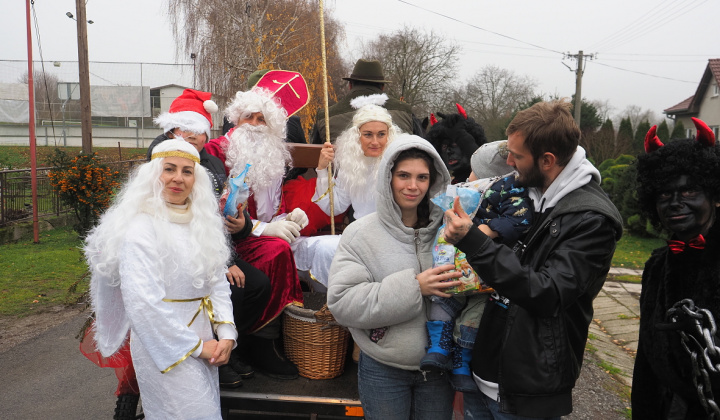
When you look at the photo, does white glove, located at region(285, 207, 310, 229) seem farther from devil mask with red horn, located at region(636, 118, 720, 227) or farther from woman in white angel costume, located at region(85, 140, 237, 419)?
devil mask with red horn, located at region(636, 118, 720, 227)

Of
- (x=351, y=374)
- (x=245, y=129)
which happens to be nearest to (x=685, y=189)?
(x=351, y=374)

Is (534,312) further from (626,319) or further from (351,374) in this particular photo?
(626,319)

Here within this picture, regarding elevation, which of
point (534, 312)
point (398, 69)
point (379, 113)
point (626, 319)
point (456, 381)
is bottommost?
point (626, 319)

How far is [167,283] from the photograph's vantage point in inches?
100

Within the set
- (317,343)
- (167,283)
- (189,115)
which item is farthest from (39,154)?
(167,283)

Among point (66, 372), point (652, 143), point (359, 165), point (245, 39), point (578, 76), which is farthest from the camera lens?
point (578, 76)

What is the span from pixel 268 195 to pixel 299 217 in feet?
1.43

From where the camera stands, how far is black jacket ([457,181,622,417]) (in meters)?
1.86

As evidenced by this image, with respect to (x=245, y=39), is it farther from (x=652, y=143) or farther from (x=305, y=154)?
(x=652, y=143)

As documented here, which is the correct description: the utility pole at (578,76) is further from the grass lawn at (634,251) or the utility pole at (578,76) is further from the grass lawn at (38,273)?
the grass lawn at (38,273)

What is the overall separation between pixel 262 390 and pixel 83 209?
8.65m

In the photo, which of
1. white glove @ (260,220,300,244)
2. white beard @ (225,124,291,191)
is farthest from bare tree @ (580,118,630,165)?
white glove @ (260,220,300,244)

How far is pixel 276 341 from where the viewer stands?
346cm

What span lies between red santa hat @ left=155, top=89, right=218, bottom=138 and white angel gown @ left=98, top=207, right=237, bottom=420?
3.78 ft
